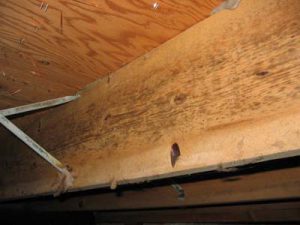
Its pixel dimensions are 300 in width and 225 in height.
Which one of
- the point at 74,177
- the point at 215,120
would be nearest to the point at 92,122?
the point at 74,177

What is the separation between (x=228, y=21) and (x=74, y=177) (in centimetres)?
67

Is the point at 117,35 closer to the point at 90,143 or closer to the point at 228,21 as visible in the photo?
the point at 228,21

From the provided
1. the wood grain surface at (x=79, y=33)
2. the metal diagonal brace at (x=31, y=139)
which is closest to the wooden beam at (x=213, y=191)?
the metal diagonal brace at (x=31, y=139)

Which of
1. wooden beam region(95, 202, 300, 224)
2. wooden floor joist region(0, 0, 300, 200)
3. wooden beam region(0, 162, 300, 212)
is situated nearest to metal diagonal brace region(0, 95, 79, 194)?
wooden floor joist region(0, 0, 300, 200)

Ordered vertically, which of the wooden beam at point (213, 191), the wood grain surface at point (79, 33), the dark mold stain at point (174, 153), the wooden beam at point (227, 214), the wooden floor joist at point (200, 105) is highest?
the wood grain surface at point (79, 33)

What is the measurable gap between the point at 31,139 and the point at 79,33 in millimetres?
395

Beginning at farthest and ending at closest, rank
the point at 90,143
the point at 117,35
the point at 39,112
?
the point at 39,112 < the point at 90,143 < the point at 117,35

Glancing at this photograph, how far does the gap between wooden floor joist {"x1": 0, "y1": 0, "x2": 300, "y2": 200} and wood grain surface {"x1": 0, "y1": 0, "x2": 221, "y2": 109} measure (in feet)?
0.15

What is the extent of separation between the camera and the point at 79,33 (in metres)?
0.76

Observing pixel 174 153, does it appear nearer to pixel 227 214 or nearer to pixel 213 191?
pixel 213 191

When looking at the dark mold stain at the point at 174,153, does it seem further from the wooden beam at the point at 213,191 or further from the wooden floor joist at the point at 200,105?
the wooden beam at the point at 213,191

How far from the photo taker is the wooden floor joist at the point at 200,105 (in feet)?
1.80

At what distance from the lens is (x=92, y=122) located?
995mm

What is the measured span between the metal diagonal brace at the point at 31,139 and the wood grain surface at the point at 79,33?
0.09 meters
